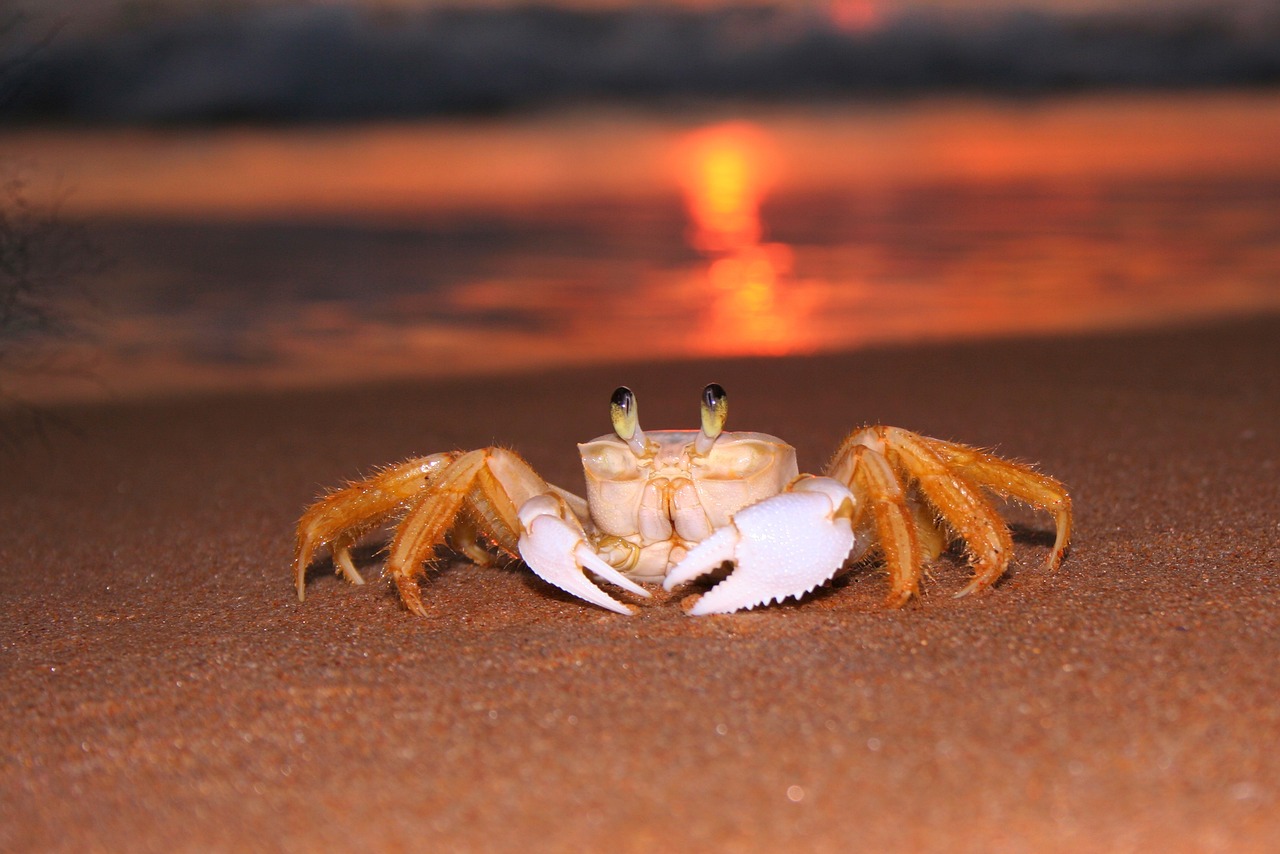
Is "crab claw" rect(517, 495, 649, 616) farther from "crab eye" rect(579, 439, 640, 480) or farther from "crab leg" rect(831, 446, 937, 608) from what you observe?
"crab leg" rect(831, 446, 937, 608)

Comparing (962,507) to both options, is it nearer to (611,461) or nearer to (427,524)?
(611,461)

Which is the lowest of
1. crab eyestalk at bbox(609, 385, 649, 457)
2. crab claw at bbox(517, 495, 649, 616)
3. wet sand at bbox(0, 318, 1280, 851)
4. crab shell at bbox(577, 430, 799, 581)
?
wet sand at bbox(0, 318, 1280, 851)

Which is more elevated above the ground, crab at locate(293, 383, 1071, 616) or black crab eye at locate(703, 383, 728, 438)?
black crab eye at locate(703, 383, 728, 438)

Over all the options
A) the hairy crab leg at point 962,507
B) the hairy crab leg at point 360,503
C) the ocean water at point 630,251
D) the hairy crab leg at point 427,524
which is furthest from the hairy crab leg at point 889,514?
the ocean water at point 630,251

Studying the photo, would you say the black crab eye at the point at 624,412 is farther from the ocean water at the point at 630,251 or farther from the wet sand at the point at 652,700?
the ocean water at the point at 630,251

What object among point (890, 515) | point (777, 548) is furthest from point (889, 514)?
point (777, 548)

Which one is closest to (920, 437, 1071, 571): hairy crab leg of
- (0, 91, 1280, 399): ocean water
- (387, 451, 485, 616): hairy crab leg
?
(387, 451, 485, 616): hairy crab leg
